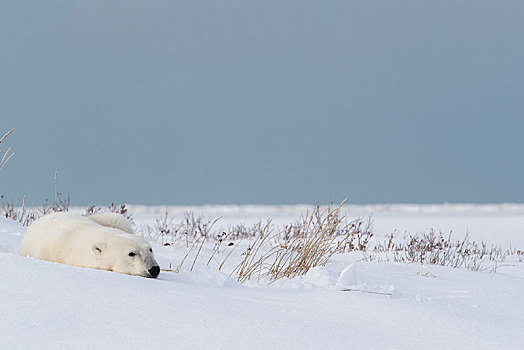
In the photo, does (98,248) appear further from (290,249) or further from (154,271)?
(290,249)

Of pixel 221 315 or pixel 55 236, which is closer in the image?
pixel 221 315

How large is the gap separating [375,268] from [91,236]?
3.22m

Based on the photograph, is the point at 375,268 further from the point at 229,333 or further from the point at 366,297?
the point at 229,333

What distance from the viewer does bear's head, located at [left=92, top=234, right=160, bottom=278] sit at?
353 cm

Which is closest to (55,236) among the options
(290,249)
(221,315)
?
(221,315)

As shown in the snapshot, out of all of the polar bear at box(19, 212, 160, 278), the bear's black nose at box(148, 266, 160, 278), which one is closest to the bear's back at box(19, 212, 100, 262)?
the polar bear at box(19, 212, 160, 278)

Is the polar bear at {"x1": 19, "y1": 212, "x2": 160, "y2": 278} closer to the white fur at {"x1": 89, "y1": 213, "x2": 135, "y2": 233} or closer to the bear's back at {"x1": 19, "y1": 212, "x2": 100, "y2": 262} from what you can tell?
the bear's back at {"x1": 19, "y1": 212, "x2": 100, "y2": 262}

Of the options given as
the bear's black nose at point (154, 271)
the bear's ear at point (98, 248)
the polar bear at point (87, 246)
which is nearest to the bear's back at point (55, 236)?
the polar bear at point (87, 246)

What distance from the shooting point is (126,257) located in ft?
11.7

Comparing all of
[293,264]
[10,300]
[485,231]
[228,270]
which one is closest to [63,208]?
[228,270]

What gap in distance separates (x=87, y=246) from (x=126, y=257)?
0.28 m

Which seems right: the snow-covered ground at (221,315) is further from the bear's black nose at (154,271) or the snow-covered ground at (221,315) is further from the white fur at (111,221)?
the white fur at (111,221)

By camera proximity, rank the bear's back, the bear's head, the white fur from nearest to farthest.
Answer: the bear's head → the bear's back → the white fur

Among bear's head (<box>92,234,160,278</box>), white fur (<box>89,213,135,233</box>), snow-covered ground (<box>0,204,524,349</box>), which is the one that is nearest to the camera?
snow-covered ground (<box>0,204,524,349</box>)
